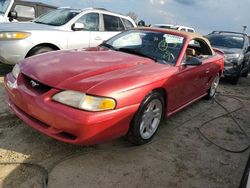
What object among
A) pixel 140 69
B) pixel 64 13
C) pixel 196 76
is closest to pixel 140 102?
pixel 140 69

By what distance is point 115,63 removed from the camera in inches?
147

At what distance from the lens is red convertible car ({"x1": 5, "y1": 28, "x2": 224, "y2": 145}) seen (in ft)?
9.68

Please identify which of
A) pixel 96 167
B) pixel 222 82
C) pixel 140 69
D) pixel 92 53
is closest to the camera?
pixel 96 167

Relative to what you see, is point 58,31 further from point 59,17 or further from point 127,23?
point 127,23

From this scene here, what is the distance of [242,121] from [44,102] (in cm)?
366

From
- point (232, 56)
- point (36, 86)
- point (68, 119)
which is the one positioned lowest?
Result: point (232, 56)

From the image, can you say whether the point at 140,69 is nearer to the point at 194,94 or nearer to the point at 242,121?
the point at 194,94

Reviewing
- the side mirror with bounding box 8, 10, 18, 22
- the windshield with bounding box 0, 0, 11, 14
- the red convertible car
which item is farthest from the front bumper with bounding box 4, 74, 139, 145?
the windshield with bounding box 0, 0, 11, 14

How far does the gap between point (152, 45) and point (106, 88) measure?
175 cm

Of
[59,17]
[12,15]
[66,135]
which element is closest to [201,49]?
[59,17]

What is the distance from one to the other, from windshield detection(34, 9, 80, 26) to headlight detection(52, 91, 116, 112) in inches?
166

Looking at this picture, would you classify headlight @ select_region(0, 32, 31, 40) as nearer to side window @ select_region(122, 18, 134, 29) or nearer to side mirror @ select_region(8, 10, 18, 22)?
side window @ select_region(122, 18, 134, 29)

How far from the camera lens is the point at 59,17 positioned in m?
7.12

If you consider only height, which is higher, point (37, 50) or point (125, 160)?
point (37, 50)
